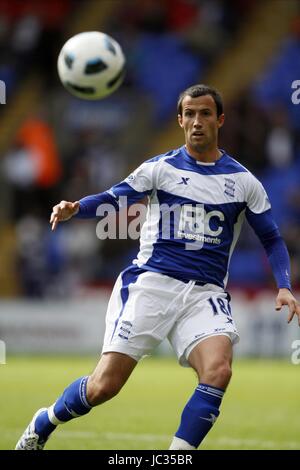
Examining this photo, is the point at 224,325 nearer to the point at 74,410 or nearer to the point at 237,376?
the point at 74,410

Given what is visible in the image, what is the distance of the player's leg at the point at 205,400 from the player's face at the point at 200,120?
131cm

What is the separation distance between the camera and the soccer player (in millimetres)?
6332

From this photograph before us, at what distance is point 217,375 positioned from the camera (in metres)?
6.05

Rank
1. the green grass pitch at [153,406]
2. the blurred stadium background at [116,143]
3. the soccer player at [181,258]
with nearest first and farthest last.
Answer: the soccer player at [181,258] → the green grass pitch at [153,406] → the blurred stadium background at [116,143]

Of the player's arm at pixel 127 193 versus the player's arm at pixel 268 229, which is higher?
the player's arm at pixel 127 193

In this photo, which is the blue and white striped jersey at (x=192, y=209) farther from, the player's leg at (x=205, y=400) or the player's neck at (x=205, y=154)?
the player's leg at (x=205, y=400)

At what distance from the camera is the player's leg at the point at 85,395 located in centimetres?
624

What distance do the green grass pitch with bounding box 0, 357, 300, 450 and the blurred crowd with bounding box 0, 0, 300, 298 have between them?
2.71 m

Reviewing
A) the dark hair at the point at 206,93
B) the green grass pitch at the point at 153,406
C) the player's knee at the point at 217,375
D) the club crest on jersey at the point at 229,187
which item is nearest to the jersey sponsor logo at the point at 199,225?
the club crest on jersey at the point at 229,187

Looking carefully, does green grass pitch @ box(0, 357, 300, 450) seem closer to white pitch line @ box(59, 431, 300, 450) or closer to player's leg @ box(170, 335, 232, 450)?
white pitch line @ box(59, 431, 300, 450)

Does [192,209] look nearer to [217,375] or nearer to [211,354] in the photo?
[211,354]

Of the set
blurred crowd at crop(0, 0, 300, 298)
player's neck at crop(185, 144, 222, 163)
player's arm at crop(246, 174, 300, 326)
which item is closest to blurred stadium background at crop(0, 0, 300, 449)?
blurred crowd at crop(0, 0, 300, 298)

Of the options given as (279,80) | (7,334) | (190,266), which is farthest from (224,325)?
(279,80)

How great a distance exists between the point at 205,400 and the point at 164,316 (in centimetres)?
65
